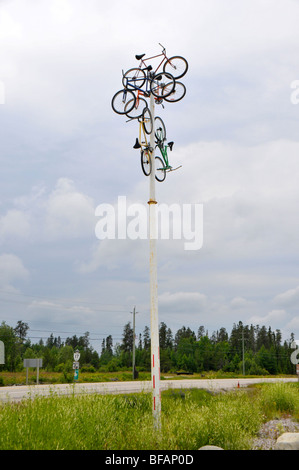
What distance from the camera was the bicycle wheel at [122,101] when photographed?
11719mm

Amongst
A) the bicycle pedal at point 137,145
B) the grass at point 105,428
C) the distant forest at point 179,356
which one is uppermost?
the bicycle pedal at point 137,145

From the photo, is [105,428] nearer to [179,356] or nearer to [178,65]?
[178,65]

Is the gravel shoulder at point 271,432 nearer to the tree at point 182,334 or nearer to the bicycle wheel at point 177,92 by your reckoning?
the bicycle wheel at point 177,92

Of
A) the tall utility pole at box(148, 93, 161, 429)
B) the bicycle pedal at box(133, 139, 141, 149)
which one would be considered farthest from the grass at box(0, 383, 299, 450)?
the bicycle pedal at box(133, 139, 141, 149)

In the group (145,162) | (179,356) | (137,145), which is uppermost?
(137,145)

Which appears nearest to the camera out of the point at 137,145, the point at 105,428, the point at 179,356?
the point at 105,428

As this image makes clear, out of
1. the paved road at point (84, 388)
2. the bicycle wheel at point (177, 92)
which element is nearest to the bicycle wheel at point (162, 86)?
the bicycle wheel at point (177, 92)

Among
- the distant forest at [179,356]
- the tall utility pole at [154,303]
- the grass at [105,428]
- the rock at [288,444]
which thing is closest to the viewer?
the grass at [105,428]

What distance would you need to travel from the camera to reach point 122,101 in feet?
38.7

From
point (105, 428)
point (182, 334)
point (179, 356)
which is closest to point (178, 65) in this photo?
point (105, 428)

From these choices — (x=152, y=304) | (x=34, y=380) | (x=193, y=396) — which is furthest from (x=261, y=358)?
(x=152, y=304)

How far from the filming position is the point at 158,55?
12.0m
